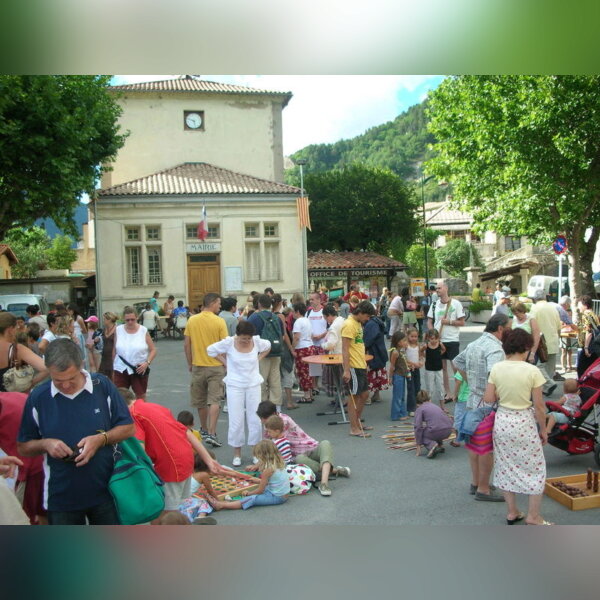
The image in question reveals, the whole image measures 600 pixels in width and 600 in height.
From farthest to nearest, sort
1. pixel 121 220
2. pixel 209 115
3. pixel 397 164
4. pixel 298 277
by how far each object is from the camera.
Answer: pixel 397 164 → pixel 209 115 → pixel 298 277 → pixel 121 220

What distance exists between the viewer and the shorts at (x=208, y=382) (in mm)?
8047

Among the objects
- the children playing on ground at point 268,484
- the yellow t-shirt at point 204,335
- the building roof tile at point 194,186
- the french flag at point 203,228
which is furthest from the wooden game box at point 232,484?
the building roof tile at point 194,186

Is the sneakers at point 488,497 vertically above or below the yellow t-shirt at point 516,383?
below

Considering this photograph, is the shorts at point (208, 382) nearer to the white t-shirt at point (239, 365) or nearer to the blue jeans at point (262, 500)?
the white t-shirt at point (239, 365)

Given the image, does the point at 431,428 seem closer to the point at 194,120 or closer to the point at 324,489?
the point at 324,489

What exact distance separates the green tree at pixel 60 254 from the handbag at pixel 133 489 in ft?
188

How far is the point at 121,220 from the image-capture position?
941 inches

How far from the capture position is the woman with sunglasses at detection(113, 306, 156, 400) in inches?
328

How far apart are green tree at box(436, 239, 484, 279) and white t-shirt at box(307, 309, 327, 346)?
179ft

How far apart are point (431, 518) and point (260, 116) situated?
98.6ft

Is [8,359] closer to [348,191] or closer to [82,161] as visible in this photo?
[82,161]

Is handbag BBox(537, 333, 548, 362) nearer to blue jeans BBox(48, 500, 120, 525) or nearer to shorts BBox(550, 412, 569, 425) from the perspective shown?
shorts BBox(550, 412, 569, 425)

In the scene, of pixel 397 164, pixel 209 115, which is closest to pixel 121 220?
pixel 209 115
